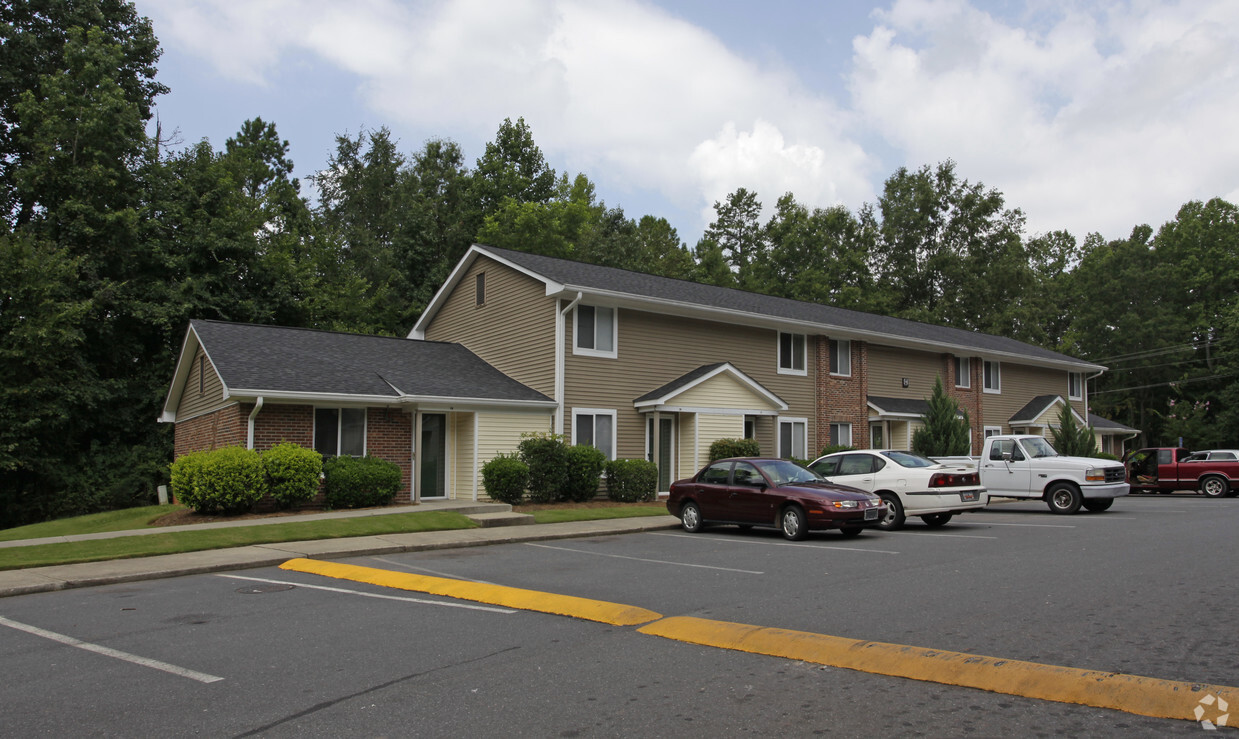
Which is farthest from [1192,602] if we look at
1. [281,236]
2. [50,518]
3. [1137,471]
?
[281,236]

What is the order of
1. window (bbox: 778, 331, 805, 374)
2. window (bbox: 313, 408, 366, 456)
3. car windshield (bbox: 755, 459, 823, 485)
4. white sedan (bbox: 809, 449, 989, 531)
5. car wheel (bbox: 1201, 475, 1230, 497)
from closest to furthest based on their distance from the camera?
car windshield (bbox: 755, 459, 823, 485) < white sedan (bbox: 809, 449, 989, 531) < window (bbox: 313, 408, 366, 456) < car wheel (bbox: 1201, 475, 1230, 497) < window (bbox: 778, 331, 805, 374)

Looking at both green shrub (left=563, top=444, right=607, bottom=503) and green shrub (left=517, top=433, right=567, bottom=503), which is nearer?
green shrub (left=517, top=433, right=567, bottom=503)

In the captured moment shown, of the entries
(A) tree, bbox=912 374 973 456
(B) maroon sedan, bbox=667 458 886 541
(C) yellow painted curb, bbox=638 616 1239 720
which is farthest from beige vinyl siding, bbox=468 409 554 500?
(C) yellow painted curb, bbox=638 616 1239 720

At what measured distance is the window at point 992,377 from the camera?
35844mm

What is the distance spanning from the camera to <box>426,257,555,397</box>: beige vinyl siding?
22641 millimetres

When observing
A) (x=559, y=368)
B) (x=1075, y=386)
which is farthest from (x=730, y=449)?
(x=1075, y=386)

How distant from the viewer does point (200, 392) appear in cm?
2255

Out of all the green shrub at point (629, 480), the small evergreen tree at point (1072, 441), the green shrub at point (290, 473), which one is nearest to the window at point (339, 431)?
the green shrub at point (290, 473)

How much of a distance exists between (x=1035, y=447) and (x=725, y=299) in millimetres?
10348

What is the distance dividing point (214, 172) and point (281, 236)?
5391mm

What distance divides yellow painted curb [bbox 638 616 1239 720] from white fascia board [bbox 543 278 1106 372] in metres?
15.1

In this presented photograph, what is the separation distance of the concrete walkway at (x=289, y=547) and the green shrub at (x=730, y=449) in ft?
15.9

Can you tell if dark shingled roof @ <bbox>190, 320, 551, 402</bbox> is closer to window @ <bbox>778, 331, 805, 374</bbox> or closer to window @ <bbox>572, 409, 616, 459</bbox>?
window @ <bbox>572, 409, 616, 459</bbox>

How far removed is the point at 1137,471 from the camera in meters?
29.1
